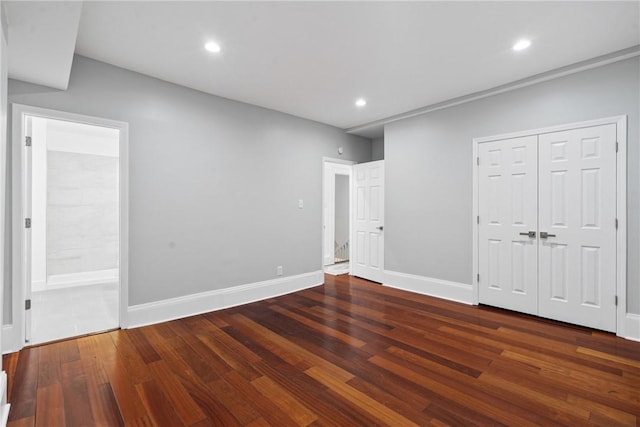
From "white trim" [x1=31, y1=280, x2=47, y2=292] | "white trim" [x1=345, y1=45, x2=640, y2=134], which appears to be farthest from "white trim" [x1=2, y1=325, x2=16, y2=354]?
"white trim" [x1=345, y1=45, x2=640, y2=134]

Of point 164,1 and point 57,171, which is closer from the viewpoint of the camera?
point 164,1

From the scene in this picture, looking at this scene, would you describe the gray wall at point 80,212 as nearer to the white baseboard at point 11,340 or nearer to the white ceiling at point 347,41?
the white baseboard at point 11,340

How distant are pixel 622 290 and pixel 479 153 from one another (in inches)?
80.4

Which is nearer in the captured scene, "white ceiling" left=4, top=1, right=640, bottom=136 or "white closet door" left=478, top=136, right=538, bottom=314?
"white ceiling" left=4, top=1, right=640, bottom=136

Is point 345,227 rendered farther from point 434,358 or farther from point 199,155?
point 434,358

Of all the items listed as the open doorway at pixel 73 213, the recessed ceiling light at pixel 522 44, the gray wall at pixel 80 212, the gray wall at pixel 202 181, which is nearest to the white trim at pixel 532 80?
the recessed ceiling light at pixel 522 44

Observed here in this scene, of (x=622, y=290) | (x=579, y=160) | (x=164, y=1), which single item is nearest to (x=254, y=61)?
(x=164, y=1)

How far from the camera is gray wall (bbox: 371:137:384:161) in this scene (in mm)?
6062

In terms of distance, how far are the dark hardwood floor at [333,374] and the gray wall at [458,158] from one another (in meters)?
1.09

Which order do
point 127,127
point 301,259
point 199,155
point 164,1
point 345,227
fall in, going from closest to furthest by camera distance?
point 164,1
point 127,127
point 199,155
point 301,259
point 345,227

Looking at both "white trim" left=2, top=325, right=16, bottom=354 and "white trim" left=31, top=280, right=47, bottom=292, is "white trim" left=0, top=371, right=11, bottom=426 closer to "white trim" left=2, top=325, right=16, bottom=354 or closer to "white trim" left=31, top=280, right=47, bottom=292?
"white trim" left=2, top=325, right=16, bottom=354

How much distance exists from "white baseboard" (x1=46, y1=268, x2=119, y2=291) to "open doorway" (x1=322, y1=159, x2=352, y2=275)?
13.7 feet

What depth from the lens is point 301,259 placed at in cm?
479

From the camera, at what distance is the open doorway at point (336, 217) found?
21.9ft
